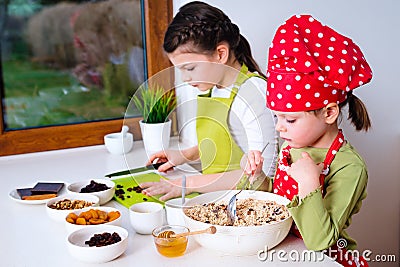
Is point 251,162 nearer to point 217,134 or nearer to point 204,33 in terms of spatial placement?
point 217,134

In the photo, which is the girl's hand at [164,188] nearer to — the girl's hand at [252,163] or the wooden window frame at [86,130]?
the girl's hand at [252,163]

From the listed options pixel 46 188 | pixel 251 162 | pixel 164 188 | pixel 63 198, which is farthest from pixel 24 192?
pixel 251 162

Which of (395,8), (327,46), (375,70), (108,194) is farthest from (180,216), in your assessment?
(395,8)

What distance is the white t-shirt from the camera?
4.53 feet

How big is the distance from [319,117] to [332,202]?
0.20m

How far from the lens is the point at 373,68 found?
2053 millimetres

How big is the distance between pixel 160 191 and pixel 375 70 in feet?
3.37

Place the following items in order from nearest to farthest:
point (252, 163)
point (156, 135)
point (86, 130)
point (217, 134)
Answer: point (252, 163), point (217, 134), point (156, 135), point (86, 130)

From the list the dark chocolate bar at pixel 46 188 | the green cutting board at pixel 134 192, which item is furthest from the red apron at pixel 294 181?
the dark chocolate bar at pixel 46 188

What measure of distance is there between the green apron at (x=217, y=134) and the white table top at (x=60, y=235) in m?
0.08

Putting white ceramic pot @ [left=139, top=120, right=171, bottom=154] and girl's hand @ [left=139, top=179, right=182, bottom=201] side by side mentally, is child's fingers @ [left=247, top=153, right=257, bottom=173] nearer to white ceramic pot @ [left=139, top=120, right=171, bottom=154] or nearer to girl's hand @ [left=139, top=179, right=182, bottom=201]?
girl's hand @ [left=139, top=179, right=182, bottom=201]

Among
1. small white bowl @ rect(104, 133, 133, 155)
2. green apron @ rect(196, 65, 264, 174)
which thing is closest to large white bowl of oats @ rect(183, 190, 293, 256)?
green apron @ rect(196, 65, 264, 174)

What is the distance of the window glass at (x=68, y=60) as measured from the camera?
2.02 m

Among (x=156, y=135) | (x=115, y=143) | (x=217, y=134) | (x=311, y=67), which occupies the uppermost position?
(x=311, y=67)
